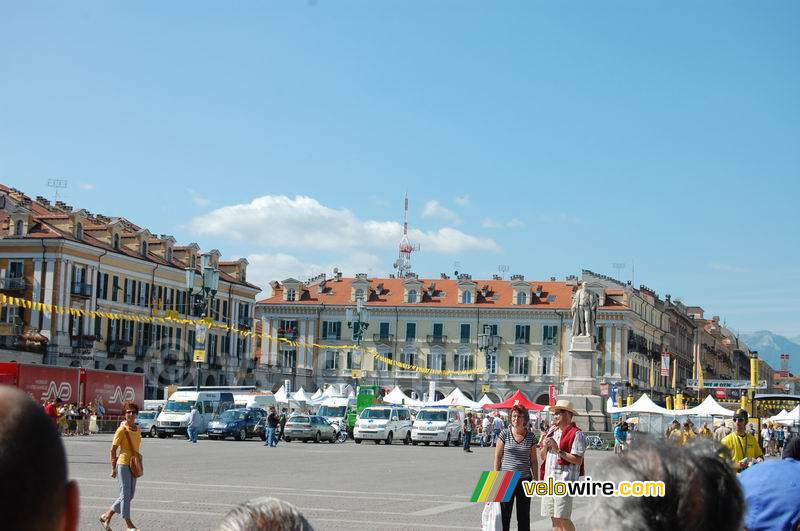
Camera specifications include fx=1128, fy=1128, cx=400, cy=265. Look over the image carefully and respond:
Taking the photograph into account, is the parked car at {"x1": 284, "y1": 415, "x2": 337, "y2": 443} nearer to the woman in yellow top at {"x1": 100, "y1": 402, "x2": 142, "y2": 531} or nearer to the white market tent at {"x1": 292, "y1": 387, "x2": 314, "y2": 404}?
the white market tent at {"x1": 292, "y1": 387, "x2": 314, "y2": 404}

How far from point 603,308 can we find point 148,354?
138 ft

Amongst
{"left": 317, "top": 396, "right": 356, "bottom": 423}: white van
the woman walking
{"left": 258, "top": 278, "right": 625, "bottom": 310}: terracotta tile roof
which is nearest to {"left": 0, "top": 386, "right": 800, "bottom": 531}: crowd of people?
the woman walking

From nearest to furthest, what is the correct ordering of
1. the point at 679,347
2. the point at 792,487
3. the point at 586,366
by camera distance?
the point at 792,487 → the point at 586,366 → the point at 679,347

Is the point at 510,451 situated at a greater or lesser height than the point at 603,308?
lesser

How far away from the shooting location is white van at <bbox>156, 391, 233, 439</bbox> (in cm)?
5188

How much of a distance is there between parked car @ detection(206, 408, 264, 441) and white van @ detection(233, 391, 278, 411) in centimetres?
501

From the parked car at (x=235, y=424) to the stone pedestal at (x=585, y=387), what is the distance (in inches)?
585

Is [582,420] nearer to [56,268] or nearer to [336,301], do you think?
[56,268]

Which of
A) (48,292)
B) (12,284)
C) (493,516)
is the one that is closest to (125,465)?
(493,516)

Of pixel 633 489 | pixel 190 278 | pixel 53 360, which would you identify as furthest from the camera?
pixel 53 360

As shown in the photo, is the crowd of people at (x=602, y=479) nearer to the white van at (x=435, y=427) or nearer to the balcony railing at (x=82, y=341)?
the white van at (x=435, y=427)

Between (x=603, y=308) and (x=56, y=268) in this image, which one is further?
(x=603, y=308)

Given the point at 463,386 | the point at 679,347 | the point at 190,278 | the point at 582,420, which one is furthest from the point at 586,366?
the point at 679,347

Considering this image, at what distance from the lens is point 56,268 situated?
2847 inches
